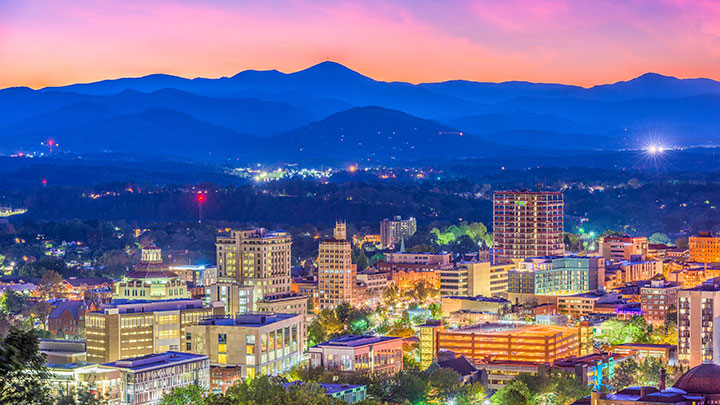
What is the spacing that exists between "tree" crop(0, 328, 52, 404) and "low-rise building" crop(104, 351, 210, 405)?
2633 centimetres

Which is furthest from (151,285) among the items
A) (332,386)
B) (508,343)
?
(332,386)

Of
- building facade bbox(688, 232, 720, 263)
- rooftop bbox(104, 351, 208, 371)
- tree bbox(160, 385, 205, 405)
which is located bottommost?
tree bbox(160, 385, 205, 405)

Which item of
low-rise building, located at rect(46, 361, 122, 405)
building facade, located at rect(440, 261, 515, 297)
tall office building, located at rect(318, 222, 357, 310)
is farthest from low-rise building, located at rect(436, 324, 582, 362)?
building facade, located at rect(440, 261, 515, 297)

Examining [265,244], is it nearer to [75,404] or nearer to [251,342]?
[251,342]

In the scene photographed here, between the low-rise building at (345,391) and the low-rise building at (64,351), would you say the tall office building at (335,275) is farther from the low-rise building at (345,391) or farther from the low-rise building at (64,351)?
the low-rise building at (345,391)

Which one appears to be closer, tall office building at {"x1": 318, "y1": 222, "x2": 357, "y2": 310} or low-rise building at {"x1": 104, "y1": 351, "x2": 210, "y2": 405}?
low-rise building at {"x1": 104, "y1": 351, "x2": 210, "y2": 405}

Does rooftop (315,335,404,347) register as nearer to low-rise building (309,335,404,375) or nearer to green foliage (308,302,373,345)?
low-rise building (309,335,404,375)

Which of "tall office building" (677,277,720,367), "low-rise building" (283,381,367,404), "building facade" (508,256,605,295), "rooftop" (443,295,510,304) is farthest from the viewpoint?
"building facade" (508,256,605,295)

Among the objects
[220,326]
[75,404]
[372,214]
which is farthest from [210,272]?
[372,214]

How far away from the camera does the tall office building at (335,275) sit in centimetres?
8094

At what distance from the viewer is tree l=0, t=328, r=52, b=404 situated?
16.9 meters

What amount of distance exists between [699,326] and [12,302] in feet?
129

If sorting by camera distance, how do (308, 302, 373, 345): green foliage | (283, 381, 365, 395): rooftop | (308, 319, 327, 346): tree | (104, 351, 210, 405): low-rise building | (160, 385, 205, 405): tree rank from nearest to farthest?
(160, 385, 205, 405): tree, (283, 381, 365, 395): rooftop, (104, 351, 210, 405): low-rise building, (308, 319, 327, 346): tree, (308, 302, 373, 345): green foliage

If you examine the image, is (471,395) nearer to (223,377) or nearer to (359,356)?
(359,356)
